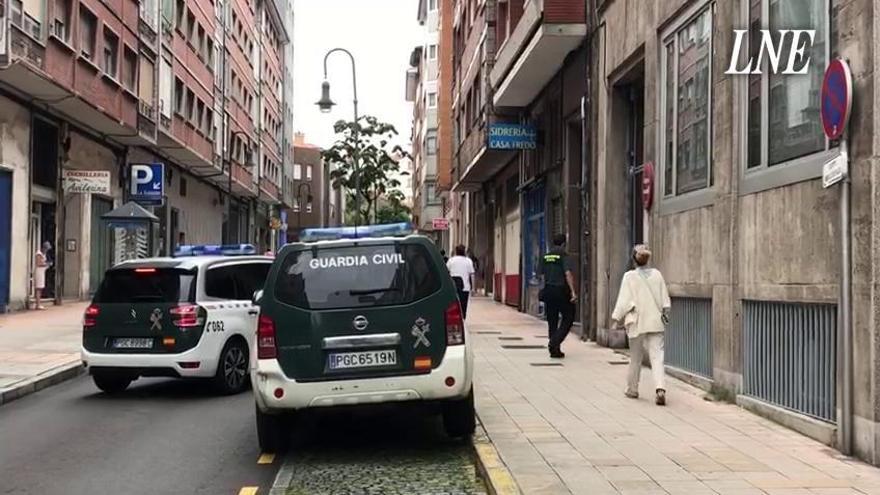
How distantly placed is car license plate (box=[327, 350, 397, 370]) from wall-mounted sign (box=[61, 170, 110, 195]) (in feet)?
61.4

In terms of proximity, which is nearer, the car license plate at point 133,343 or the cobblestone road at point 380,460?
the cobblestone road at point 380,460

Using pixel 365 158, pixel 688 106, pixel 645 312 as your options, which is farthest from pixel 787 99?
pixel 365 158

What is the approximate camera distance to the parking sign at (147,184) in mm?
27766

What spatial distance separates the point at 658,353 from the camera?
30.0 feet

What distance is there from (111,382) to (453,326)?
18.9ft

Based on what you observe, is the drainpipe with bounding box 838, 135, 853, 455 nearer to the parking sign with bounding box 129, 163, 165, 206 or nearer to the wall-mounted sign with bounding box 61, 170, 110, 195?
the wall-mounted sign with bounding box 61, 170, 110, 195

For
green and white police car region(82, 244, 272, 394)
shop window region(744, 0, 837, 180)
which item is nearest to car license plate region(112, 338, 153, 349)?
green and white police car region(82, 244, 272, 394)

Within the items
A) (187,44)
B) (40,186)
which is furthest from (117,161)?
(187,44)

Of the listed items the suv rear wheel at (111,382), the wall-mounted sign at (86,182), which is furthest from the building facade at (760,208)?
the wall-mounted sign at (86,182)

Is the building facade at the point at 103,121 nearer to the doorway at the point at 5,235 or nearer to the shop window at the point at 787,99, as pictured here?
the doorway at the point at 5,235

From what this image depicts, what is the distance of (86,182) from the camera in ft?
78.4

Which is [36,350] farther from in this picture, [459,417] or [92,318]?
[459,417]

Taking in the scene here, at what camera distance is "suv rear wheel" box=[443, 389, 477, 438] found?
741 cm

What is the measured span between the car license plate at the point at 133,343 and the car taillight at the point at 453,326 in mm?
4616
